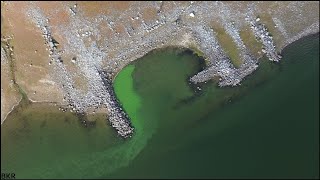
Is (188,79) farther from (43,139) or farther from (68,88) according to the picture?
(43,139)

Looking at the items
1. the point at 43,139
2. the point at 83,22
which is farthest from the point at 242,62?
the point at 43,139

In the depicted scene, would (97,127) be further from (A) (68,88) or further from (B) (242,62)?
(B) (242,62)

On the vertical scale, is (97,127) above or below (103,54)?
below

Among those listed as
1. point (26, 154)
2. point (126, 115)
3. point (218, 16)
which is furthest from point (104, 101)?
point (218, 16)

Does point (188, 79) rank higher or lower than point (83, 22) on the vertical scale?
lower

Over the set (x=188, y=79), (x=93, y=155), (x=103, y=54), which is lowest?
(x=93, y=155)

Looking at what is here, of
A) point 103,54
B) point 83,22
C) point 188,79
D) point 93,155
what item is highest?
point 83,22
